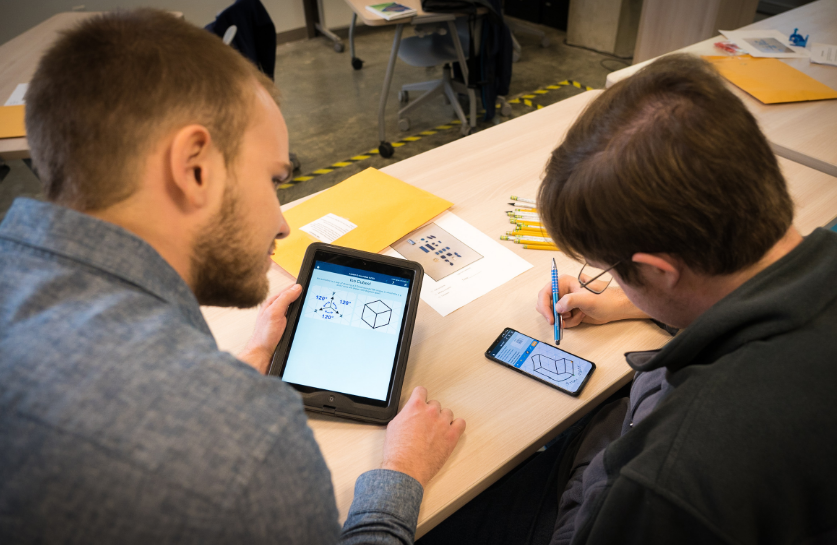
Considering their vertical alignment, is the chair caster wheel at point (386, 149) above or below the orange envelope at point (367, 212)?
below

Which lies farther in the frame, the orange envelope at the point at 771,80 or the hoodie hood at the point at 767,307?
the orange envelope at the point at 771,80

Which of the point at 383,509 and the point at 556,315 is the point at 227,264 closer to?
the point at 383,509

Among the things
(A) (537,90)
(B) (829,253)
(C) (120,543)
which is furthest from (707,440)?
(A) (537,90)

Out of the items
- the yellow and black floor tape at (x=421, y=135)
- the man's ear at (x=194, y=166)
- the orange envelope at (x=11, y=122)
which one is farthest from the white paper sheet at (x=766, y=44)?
the orange envelope at (x=11, y=122)

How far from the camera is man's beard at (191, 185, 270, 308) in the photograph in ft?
2.44

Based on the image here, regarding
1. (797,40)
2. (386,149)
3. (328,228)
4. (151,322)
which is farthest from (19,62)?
(797,40)

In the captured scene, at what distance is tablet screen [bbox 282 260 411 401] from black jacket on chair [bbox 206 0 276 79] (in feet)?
5.88

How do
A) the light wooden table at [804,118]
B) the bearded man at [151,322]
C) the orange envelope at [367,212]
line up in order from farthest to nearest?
1. the light wooden table at [804,118]
2. the orange envelope at [367,212]
3. the bearded man at [151,322]

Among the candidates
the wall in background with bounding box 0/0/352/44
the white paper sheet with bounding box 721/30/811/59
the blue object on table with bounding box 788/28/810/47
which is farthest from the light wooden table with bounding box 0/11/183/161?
the blue object on table with bounding box 788/28/810/47

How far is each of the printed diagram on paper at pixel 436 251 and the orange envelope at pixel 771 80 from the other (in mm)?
1191

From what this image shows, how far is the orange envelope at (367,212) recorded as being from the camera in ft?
4.27

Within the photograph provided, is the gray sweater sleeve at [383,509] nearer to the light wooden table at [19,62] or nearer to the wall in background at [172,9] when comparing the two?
the light wooden table at [19,62]

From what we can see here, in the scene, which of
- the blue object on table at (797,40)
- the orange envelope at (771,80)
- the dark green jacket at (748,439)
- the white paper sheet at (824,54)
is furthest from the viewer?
the blue object on table at (797,40)

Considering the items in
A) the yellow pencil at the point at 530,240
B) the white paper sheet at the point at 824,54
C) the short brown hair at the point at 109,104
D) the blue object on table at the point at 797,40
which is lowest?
the yellow pencil at the point at 530,240
